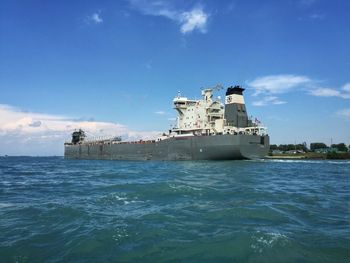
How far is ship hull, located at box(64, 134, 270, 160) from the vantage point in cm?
4612

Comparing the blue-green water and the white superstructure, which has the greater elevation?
the white superstructure

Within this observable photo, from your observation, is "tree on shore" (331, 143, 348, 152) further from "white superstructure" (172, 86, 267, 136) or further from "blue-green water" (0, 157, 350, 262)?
"blue-green water" (0, 157, 350, 262)

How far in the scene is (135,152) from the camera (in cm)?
6462

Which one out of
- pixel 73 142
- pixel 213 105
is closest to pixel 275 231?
pixel 213 105

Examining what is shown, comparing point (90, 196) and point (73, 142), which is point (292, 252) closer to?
point (90, 196)

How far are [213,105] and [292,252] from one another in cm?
4913

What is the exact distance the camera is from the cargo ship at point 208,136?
46.8m

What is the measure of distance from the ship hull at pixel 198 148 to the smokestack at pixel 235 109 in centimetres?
440

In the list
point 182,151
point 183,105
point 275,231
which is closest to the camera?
point 275,231

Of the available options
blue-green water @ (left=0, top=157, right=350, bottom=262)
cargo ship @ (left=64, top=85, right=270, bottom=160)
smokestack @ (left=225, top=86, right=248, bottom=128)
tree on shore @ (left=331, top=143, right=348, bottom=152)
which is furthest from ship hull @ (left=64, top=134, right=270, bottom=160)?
tree on shore @ (left=331, top=143, right=348, bottom=152)

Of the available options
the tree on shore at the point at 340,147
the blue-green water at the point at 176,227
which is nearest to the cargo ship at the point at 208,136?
the blue-green water at the point at 176,227

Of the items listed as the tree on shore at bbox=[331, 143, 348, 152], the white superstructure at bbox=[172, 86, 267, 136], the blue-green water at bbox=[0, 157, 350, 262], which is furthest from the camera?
the tree on shore at bbox=[331, 143, 348, 152]

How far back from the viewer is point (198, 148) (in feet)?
165

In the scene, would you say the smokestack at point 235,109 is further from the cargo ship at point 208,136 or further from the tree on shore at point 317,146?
the tree on shore at point 317,146
